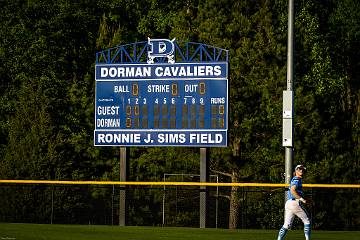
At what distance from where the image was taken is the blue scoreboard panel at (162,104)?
32.2m

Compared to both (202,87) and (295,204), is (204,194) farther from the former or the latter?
(295,204)

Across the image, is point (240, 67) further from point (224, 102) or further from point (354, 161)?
point (224, 102)

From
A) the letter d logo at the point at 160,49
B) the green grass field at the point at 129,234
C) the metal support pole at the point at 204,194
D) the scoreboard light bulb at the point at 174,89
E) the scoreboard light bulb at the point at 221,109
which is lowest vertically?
the green grass field at the point at 129,234

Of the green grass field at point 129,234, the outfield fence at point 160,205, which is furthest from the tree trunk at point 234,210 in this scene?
the green grass field at point 129,234

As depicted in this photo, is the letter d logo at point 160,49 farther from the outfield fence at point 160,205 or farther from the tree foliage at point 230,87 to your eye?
the tree foliage at point 230,87

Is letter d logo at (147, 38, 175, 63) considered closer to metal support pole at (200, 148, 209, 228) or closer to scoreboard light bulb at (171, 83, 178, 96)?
scoreboard light bulb at (171, 83, 178, 96)

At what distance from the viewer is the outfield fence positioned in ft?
118

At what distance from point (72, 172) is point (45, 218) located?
1151 centimetres

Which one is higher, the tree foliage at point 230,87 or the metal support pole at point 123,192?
the tree foliage at point 230,87

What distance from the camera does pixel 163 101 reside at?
32688 millimetres

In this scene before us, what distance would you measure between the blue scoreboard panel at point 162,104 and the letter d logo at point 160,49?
1.27 ft

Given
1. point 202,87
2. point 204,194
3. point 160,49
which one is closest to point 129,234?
point 204,194

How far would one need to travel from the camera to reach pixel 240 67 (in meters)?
45.0

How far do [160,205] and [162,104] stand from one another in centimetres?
800
